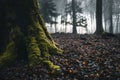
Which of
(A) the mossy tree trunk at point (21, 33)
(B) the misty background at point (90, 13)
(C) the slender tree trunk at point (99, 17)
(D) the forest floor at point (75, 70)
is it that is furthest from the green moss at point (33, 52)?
(B) the misty background at point (90, 13)

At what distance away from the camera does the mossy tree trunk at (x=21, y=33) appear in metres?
8.27

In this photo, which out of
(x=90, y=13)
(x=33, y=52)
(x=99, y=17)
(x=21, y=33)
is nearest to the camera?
(x=33, y=52)

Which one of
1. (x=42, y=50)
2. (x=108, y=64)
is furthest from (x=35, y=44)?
(x=108, y=64)

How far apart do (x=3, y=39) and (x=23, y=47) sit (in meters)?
0.99

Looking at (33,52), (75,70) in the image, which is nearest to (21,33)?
(33,52)

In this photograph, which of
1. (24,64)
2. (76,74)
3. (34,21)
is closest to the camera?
(76,74)

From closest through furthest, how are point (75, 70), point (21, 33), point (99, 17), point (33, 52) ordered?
point (75, 70) < point (33, 52) < point (21, 33) < point (99, 17)

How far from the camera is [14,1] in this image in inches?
351

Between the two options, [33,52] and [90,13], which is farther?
[90,13]

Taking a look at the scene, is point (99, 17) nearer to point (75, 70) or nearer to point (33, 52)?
point (33, 52)

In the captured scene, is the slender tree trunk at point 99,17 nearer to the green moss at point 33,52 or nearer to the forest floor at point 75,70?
the forest floor at point 75,70

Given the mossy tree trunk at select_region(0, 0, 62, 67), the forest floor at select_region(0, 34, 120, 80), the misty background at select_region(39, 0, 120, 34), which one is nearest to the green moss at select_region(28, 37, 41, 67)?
the mossy tree trunk at select_region(0, 0, 62, 67)

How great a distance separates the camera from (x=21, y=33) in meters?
8.59

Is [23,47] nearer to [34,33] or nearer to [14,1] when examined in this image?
[34,33]
